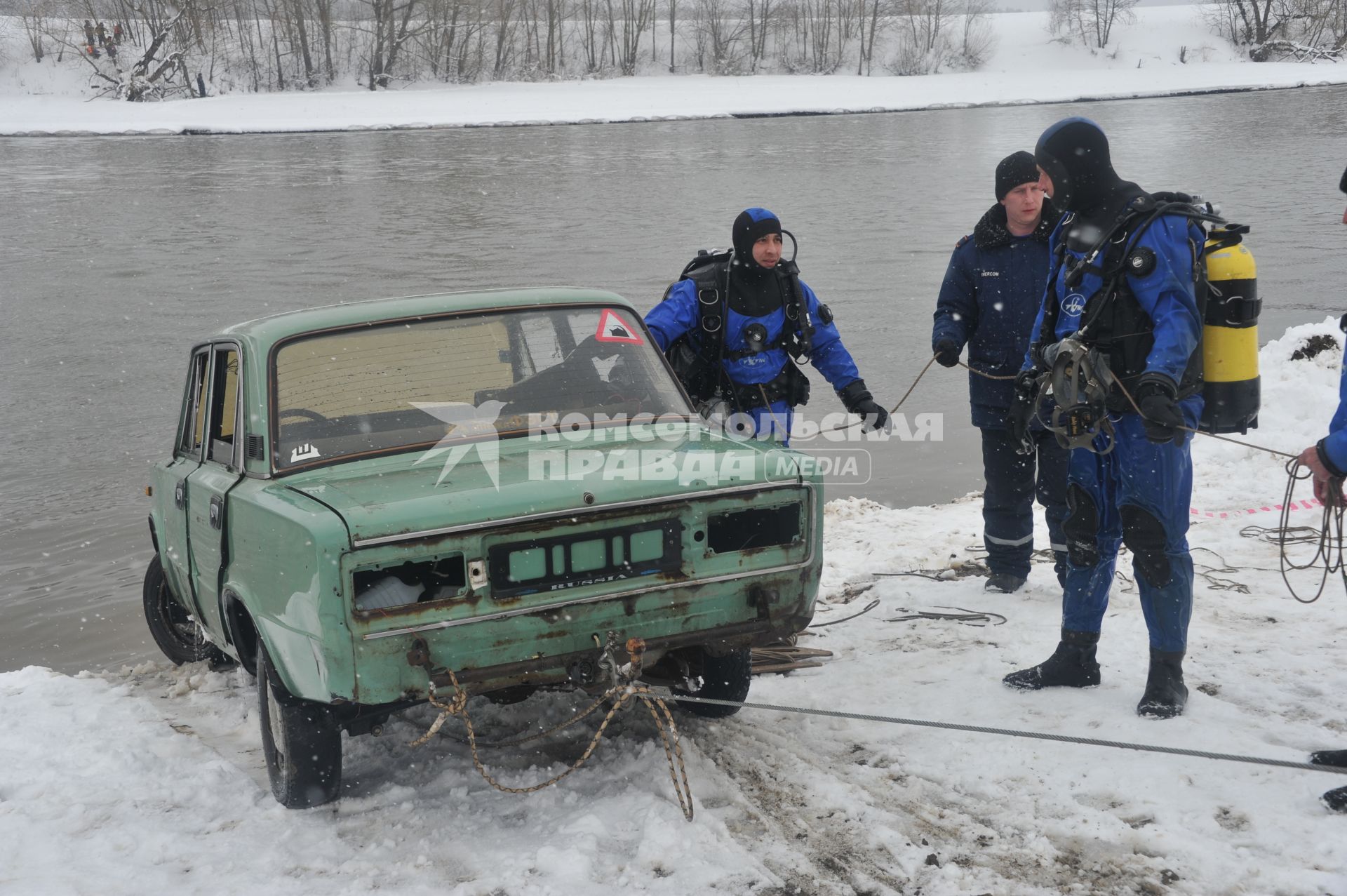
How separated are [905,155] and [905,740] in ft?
105

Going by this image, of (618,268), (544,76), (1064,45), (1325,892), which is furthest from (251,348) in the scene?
(1064,45)

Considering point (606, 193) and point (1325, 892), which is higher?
point (606, 193)

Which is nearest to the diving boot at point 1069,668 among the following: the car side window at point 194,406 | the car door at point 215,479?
the car door at point 215,479

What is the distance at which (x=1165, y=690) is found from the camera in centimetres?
446

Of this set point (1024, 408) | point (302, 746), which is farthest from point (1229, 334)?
point (302, 746)

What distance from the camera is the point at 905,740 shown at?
4445 millimetres

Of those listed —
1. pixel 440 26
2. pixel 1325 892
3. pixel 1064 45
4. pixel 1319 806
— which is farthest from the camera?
pixel 1064 45

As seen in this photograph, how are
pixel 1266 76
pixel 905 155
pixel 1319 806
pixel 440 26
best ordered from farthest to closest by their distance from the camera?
pixel 440 26
pixel 1266 76
pixel 905 155
pixel 1319 806

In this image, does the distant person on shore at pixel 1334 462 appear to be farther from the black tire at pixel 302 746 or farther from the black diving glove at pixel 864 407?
the black tire at pixel 302 746

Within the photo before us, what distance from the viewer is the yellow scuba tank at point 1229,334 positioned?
4207 mm

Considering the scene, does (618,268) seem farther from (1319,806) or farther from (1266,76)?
(1266,76)

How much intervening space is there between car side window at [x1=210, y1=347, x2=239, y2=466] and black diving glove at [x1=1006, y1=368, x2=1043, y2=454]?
3.13 m

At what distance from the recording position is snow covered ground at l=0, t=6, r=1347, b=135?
4794 centimetres

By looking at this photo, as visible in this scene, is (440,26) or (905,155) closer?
(905,155)
